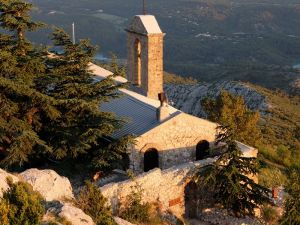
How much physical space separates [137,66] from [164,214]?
8.67 metres

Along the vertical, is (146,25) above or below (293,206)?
above

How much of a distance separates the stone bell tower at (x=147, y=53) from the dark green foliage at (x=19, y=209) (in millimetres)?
11369

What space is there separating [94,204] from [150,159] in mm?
5164

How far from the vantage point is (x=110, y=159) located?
15000 mm

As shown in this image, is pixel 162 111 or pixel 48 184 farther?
pixel 162 111

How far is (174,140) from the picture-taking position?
53.4 feet

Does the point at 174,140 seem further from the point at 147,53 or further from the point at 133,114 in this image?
the point at 147,53

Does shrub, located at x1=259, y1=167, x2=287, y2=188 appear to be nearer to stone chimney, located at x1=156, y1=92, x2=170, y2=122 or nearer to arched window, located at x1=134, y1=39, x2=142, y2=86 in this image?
stone chimney, located at x1=156, y1=92, x2=170, y2=122

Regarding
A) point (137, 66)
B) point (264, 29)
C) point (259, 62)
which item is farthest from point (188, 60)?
point (137, 66)

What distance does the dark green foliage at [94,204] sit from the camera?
10627 mm

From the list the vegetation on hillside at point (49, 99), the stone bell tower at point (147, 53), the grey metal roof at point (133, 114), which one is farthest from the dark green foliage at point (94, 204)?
the stone bell tower at point (147, 53)

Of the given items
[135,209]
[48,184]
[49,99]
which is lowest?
[135,209]

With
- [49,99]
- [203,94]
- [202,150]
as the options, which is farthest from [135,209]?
[203,94]

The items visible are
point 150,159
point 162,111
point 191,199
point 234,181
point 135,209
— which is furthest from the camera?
point 150,159
